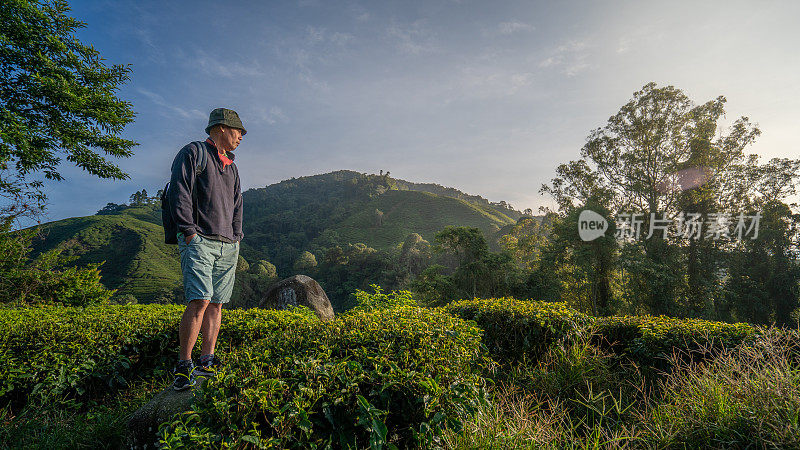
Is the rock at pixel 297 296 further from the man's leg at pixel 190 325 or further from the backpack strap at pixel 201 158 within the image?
the backpack strap at pixel 201 158

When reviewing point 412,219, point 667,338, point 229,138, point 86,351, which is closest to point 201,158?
point 229,138

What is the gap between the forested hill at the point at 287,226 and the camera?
52.3 m

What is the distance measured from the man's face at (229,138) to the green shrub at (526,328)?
376 cm

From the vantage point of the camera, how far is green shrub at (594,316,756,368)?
412 cm

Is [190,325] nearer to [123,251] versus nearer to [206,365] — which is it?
[206,365]

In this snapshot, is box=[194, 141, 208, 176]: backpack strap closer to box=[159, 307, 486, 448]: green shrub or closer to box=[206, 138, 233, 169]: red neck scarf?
box=[206, 138, 233, 169]: red neck scarf

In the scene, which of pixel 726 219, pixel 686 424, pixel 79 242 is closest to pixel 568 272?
pixel 726 219

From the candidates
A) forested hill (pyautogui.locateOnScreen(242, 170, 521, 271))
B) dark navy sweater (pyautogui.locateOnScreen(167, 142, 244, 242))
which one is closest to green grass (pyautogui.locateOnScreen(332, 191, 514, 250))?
forested hill (pyautogui.locateOnScreen(242, 170, 521, 271))

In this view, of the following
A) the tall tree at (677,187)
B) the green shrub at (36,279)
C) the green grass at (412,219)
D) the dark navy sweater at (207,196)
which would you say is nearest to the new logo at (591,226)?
the tall tree at (677,187)

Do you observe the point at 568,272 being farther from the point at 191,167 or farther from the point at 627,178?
the point at 191,167

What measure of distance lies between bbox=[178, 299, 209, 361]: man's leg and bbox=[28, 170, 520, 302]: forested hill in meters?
35.5

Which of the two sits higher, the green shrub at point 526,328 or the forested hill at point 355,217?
the forested hill at point 355,217

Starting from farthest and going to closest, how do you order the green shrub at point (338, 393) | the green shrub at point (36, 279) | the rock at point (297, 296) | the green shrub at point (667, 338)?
the green shrub at point (36, 279), the rock at point (297, 296), the green shrub at point (667, 338), the green shrub at point (338, 393)

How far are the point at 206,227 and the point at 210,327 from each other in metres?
0.97
